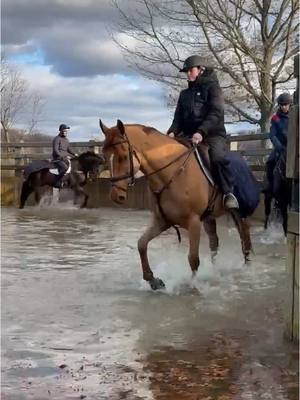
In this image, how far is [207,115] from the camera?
28.9ft

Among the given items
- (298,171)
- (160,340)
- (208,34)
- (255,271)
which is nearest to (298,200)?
(298,171)

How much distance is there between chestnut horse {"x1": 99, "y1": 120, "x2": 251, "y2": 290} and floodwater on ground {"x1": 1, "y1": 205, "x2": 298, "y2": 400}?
539 millimetres

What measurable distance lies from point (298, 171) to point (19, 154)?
71.8ft

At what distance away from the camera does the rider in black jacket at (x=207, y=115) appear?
28.8 ft

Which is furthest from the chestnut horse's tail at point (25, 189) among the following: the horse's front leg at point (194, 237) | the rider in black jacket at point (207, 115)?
the horse's front leg at point (194, 237)

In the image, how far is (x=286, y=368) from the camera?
17.3 ft

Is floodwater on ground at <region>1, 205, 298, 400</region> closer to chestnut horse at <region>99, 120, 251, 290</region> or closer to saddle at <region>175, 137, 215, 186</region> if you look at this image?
chestnut horse at <region>99, 120, 251, 290</region>

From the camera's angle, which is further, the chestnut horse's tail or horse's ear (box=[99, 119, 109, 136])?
the chestnut horse's tail

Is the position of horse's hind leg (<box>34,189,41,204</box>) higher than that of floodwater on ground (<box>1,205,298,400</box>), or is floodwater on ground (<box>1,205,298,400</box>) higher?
horse's hind leg (<box>34,189,41,204</box>)

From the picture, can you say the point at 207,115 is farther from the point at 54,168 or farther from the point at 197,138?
the point at 54,168

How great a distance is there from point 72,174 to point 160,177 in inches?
566

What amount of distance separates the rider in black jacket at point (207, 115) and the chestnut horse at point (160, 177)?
1.10ft

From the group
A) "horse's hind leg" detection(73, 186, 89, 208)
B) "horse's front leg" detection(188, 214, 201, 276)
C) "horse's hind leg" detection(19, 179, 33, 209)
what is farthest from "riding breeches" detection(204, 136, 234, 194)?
"horse's hind leg" detection(19, 179, 33, 209)

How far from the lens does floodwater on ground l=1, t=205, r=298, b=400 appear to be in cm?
492
